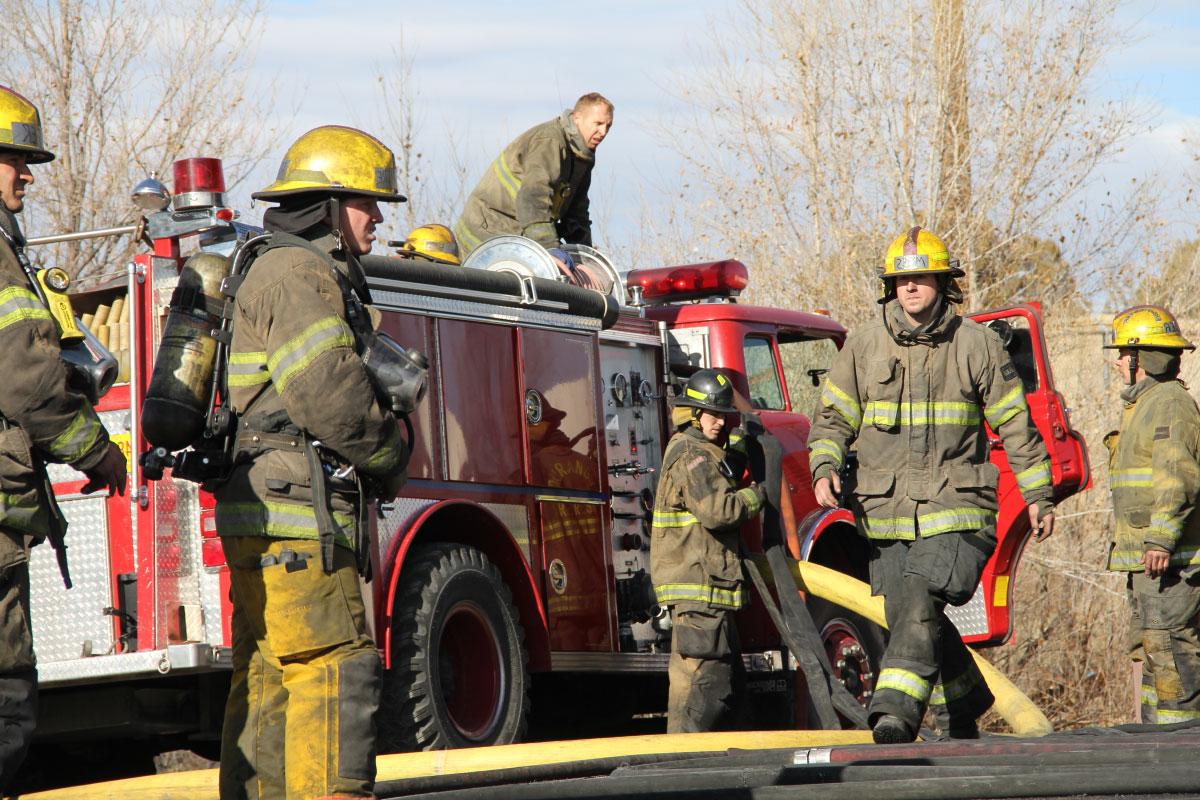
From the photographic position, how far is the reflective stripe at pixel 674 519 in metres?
7.59

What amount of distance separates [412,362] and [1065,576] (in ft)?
33.0

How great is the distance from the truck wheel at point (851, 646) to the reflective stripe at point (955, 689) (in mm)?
2070

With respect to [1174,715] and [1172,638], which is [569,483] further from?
[1174,715]

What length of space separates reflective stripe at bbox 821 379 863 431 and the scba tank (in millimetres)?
2877

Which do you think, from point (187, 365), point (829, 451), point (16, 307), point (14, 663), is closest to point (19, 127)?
point (16, 307)

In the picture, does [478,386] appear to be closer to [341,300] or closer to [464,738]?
[464,738]

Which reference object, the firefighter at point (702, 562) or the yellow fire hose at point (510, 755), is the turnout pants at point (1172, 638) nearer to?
the yellow fire hose at point (510, 755)

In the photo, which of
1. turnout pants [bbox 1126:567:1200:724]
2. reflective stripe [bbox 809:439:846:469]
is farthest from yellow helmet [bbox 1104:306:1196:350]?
reflective stripe [bbox 809:439:846:469]

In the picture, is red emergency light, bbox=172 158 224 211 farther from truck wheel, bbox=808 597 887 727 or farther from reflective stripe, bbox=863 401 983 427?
truck wheel, bbox=808 597 887 727

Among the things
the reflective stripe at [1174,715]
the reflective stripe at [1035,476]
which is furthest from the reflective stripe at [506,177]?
the reflective stripe at [1174,715]

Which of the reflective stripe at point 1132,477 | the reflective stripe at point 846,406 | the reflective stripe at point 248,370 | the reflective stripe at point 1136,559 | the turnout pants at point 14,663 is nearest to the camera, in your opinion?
the turnout pants at point 14,663

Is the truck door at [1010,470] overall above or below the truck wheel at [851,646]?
above

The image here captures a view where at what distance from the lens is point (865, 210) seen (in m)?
16.8

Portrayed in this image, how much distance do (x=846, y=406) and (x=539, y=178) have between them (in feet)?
9.12
